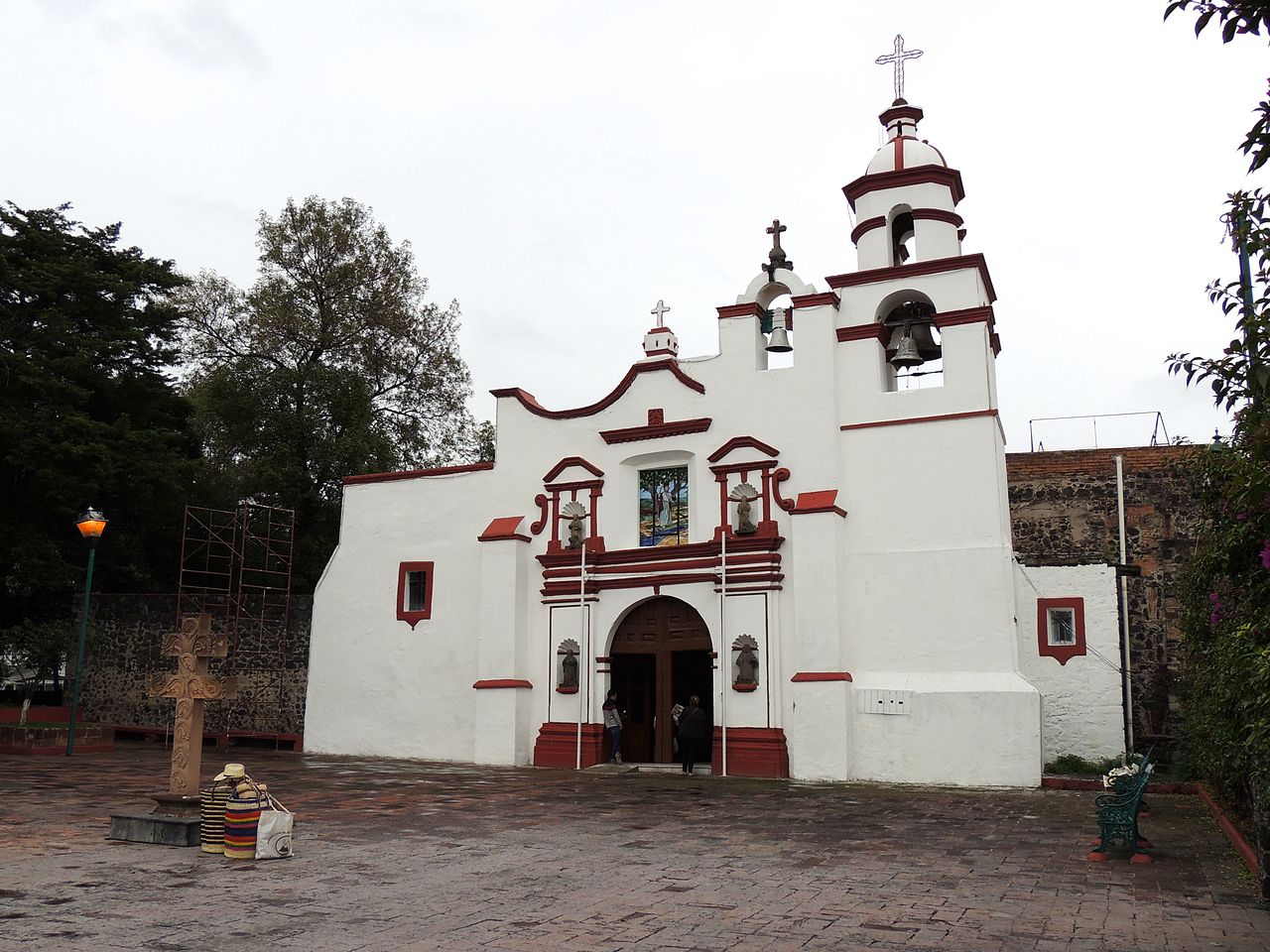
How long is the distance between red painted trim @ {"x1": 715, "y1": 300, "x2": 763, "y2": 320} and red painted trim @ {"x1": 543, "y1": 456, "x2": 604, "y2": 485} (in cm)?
346

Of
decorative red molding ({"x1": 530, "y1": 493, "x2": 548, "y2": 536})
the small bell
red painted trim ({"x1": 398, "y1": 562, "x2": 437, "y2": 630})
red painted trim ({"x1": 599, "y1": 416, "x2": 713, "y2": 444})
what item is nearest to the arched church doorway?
decorative red molding ({"x1": 530, "y1": 493, "x2": 548, "y2": 536})

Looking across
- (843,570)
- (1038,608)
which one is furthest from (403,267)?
(1038,608)

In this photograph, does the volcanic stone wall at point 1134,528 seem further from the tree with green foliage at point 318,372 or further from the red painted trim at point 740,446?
the tree with green foliage at point 318,372

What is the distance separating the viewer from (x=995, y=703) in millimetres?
15766

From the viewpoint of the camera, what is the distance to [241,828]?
8.84m

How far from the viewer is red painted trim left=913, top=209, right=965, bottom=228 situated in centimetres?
1825

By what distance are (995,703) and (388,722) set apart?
10689 mm

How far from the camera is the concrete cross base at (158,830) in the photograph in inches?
Answer: 372

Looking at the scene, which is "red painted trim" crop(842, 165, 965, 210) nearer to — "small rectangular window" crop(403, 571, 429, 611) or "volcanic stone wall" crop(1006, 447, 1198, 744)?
"volcanic stone wall" crop(1006, 447, 1198, 744)

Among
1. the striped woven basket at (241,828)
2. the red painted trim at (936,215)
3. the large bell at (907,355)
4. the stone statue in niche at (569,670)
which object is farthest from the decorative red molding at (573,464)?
the striped woven basket at (241,828)

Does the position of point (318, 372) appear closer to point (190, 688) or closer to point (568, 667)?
point (568, 667)

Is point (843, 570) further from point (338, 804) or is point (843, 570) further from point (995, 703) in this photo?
point (338, 804)

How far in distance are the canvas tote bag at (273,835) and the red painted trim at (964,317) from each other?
12521 millimetres

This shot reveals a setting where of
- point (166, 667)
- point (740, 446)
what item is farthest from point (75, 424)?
point (740, 446)
